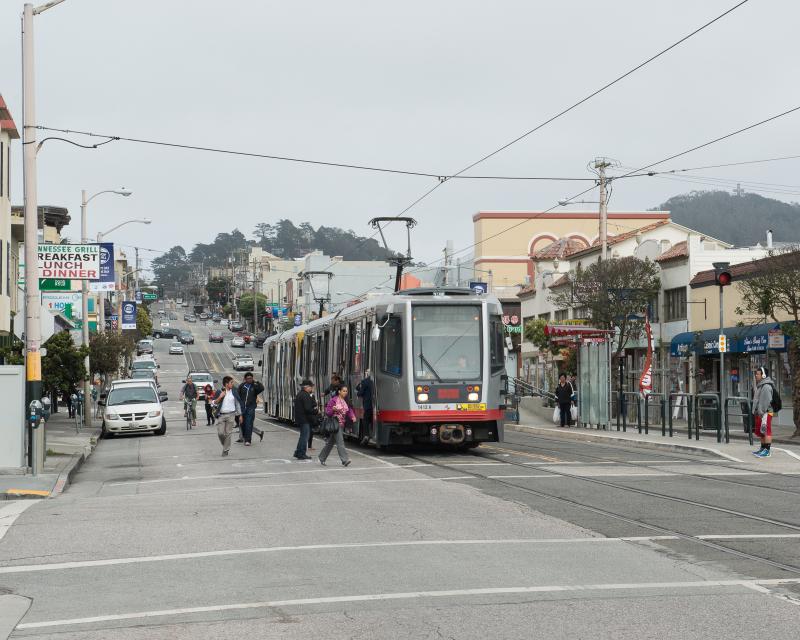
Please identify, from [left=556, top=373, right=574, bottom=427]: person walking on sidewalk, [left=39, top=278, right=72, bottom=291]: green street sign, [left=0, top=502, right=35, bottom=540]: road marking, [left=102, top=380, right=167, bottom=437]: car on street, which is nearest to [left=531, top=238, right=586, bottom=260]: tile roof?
[left=556, top=373, right=574, bottom=427]: person walking on sidewalk

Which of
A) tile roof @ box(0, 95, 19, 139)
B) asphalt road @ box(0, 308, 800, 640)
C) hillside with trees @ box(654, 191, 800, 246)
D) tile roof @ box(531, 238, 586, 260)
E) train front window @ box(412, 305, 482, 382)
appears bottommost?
asphalt road @ box(0, 308, 800, 640)

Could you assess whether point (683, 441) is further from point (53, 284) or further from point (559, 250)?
point (559, 250)

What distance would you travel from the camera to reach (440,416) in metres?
23.9

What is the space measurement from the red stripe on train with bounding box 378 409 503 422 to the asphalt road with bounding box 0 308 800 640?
3011mm

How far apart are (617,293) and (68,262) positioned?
25780 millimetres

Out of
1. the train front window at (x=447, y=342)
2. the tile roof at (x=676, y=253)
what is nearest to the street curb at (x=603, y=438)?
the train front window at (x=447, y=342)

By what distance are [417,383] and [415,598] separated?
599 inches

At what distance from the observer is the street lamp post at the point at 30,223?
21031 millimetres

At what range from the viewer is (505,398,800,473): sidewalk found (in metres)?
24.3

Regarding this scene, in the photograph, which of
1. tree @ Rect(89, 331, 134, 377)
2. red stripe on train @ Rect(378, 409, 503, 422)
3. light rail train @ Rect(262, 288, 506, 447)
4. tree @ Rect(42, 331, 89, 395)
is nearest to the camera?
red stripe on train @ Rect(378, 409, 503, 422)

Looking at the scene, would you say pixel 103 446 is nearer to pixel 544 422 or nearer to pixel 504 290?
pixel 544 422

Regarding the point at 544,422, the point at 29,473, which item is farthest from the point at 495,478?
the point at 544,422

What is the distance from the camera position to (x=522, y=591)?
8945mm

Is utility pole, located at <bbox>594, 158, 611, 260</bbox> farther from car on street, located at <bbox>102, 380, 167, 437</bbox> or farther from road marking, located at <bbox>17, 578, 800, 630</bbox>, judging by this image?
road marking, located at <bbox>17, 578, 800, 630</bbox>
